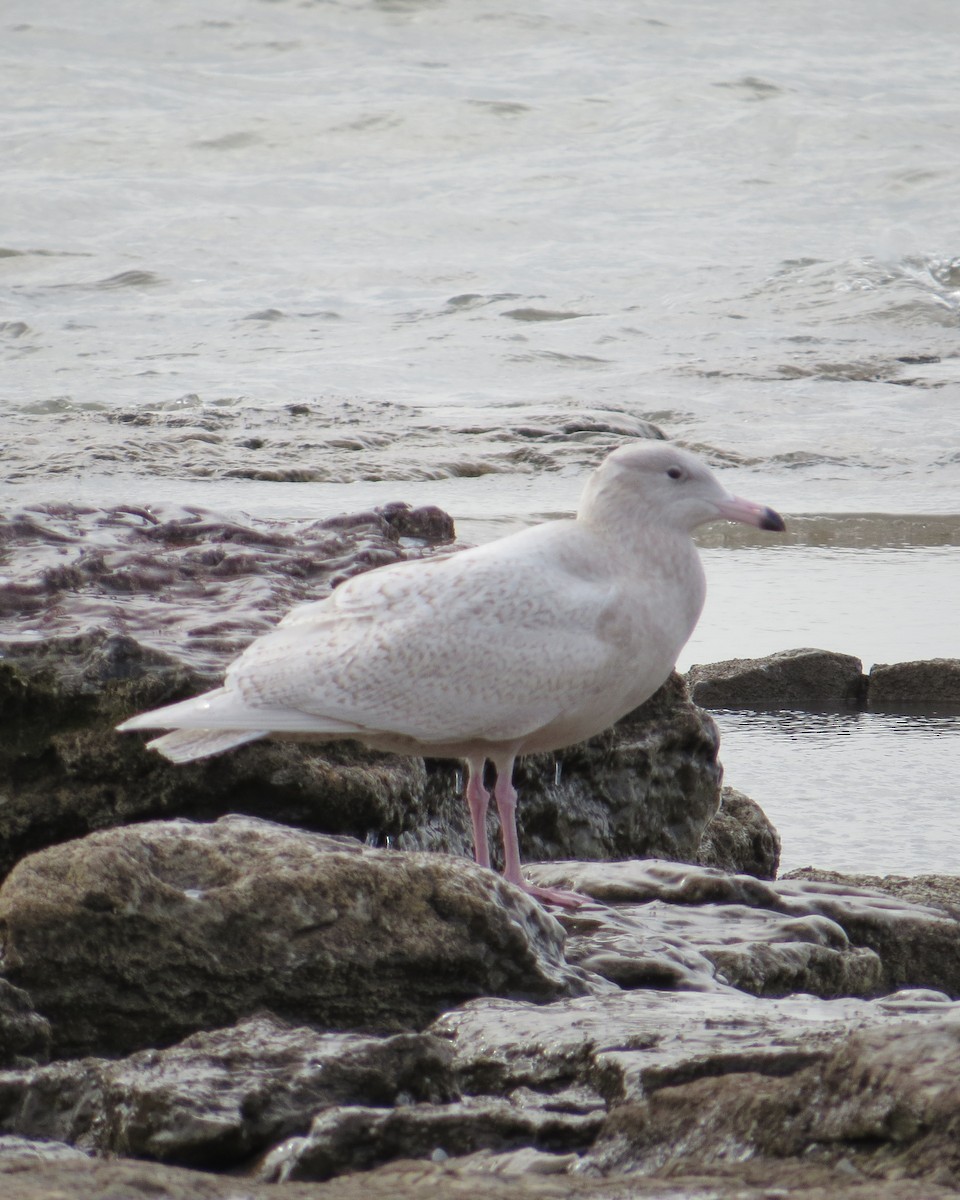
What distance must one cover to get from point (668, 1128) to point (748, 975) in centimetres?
154

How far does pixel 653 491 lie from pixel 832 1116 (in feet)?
7.75

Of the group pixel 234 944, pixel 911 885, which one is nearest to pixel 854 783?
pixel 911 885

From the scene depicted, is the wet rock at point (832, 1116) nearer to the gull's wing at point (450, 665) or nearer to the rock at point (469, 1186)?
the rock at point (469, 1186)

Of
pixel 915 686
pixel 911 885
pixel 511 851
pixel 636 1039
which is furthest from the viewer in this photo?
pixel 915 686

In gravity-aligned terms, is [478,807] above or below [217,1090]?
below

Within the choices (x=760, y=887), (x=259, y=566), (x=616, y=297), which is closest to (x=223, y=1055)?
(x=760, y=887)

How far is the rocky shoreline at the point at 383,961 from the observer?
224 centimetres

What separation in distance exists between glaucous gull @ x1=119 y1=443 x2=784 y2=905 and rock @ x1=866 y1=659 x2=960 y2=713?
10.4 ft

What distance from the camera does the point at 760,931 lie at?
4074 mm

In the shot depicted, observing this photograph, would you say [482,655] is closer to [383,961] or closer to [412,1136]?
[383,961]

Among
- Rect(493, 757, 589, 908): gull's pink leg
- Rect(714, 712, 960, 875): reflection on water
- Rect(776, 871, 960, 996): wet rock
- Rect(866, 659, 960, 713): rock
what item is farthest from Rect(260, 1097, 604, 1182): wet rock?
Rect(866, 659, 960, 713): rock

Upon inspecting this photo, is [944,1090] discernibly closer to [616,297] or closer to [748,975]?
[748,975]

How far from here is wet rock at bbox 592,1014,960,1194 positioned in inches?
81.7

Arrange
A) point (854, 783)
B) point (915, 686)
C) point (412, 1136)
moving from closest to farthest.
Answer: point (412, 1136), point (854, 783), point (915, 686)
